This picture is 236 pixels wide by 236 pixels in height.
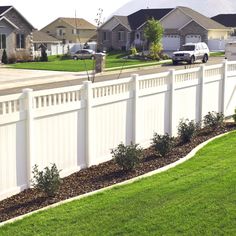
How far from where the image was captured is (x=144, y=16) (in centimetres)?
7694

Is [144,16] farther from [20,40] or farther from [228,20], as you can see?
[20,40]

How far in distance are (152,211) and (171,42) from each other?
221 feet

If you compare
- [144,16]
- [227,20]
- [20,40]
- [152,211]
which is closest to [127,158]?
[152,211]

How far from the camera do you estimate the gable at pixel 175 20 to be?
238 feet

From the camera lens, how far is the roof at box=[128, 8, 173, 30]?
248 ft

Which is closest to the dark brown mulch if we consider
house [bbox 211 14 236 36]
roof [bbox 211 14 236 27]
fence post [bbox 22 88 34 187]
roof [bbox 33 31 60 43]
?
fence post [bbox 22 88 34 187]

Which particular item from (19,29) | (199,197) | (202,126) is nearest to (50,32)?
(19,29)

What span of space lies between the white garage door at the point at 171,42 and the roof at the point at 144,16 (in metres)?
3.91

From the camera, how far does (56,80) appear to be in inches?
1321

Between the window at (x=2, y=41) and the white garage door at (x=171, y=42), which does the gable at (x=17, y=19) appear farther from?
the white garage door at (x=171, y=42)

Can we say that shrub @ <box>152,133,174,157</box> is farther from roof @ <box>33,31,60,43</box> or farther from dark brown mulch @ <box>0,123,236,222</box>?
roof @ <box>33,31,60,43</box>

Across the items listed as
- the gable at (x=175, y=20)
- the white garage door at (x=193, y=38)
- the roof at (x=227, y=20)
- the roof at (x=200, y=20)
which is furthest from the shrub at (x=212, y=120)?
the roof at (x=227, y=20)

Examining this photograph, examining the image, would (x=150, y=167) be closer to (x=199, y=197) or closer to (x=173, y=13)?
(x=199, y=197)

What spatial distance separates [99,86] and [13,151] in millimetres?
2340
